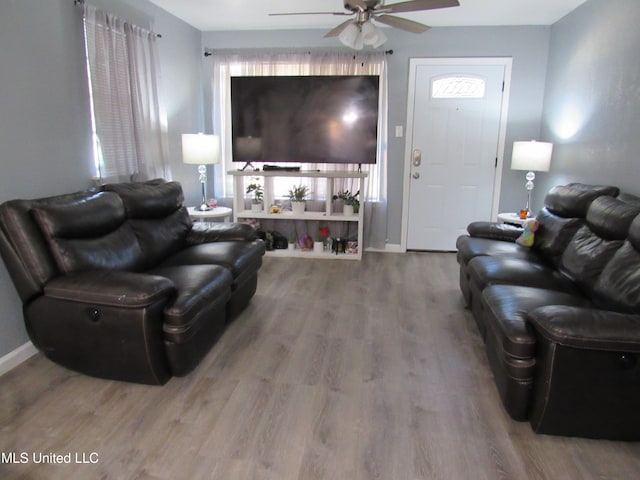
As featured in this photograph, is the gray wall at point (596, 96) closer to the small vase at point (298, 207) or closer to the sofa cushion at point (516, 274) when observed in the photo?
the sofa cushion at point (516, 274)

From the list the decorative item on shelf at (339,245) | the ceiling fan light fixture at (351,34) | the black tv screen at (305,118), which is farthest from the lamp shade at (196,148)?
the ceiling fan light fixture at (351,34)

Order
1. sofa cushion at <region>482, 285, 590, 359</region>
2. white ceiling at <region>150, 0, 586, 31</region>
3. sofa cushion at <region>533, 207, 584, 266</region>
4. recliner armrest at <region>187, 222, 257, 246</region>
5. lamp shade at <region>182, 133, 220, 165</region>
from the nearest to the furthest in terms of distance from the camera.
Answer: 1. sofa cushion at <region>482, 285, 590, 359</region>
2. sofa cushion at <region>533, 207, 584, 266</region>
3. recliner armrest at <region>187, 222, 257, 246</region>
4. white ceiling at <region>150, 0, 586, 31</region>
5. lamp shade at <region>182, 133, 220, 165</region>

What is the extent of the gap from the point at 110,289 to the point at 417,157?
146 inches

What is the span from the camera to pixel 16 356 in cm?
251

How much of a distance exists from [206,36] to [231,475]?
15.5 ft

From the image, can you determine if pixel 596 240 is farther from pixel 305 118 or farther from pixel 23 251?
pixel 23 251

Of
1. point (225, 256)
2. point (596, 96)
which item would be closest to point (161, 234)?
point (225, 256)

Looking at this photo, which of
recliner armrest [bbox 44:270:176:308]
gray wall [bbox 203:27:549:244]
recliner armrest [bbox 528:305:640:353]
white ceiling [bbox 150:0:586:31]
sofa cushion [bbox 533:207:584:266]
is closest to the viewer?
recliner armrest [bbox 528:305:640:353]

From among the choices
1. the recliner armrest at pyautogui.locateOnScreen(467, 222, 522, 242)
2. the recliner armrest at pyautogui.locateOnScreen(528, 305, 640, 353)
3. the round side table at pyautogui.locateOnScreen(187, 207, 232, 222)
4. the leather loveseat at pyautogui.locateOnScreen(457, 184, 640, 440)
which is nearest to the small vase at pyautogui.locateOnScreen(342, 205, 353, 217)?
the round side table at pyautogui.locateOnScreen(187, 207, 232, 222)

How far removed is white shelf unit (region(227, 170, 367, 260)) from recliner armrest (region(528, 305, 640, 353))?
2.96 meters

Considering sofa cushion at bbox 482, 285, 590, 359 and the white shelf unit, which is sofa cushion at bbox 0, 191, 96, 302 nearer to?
sofa cushion at bbox 482, 285, 590, 359

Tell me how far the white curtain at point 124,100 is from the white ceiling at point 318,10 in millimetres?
734

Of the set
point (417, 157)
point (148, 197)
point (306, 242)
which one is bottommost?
point (306, 242)

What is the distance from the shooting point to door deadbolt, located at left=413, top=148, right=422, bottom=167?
490 centimetres
